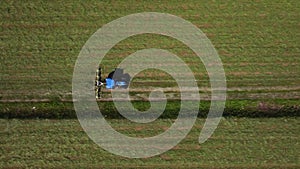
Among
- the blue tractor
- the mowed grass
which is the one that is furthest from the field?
the blue tractor

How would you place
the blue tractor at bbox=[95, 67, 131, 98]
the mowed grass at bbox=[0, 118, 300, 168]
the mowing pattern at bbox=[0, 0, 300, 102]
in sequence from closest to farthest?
the mowed grass at bbox=[0, 118, 300, 168] → the blue tractor at bbox=[95, 67, 131, 98] → the mowing pattern at bbox=[0, 0, 300, 102]

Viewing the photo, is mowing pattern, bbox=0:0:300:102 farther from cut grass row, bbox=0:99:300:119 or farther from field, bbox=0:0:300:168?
cut grass row, bbox=0:99:300:119

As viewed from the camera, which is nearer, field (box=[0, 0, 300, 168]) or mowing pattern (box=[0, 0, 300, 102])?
field (box=[0, 0, 300, 168])

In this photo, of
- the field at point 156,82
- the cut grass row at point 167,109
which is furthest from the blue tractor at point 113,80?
the cut grass row at point 167,109

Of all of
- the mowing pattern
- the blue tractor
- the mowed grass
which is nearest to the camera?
the mowed grass

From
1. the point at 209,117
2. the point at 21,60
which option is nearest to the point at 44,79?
the point at 21,60

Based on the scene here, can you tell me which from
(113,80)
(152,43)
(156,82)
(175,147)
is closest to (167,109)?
(156,82)

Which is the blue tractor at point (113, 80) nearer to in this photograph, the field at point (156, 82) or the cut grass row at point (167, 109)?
the field at point (156, 82)
